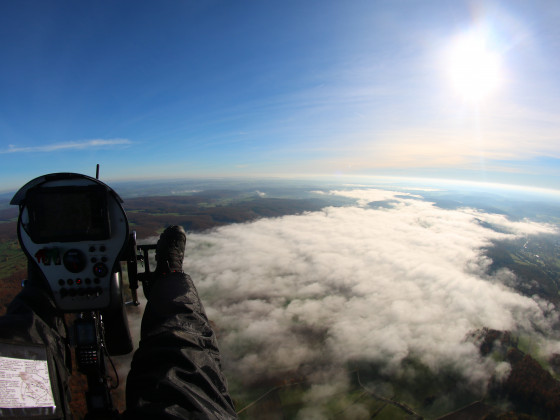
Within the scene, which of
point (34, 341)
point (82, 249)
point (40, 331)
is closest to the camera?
point (34, 341)

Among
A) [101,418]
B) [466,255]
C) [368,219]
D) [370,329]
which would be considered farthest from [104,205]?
[368,219]

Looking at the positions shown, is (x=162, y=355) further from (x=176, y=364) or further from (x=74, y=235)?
(x=74, y=235)

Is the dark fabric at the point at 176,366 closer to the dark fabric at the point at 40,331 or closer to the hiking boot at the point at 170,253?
the dark fabric at the point at 40,331

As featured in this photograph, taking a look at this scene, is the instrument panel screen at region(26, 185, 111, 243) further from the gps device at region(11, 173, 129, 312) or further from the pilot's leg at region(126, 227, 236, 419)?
the pilot's leg at region(126, 227, 236, 419)

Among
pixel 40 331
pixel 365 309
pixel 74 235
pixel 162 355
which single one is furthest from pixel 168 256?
pixel 365 309

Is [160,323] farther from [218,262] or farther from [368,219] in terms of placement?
[368,219]

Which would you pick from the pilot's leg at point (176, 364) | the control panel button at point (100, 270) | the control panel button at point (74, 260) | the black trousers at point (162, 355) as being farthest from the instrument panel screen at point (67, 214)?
the pilot's leg at point (176, 364)

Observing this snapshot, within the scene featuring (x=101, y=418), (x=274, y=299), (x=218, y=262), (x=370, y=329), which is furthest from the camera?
(x=218, y=262)
